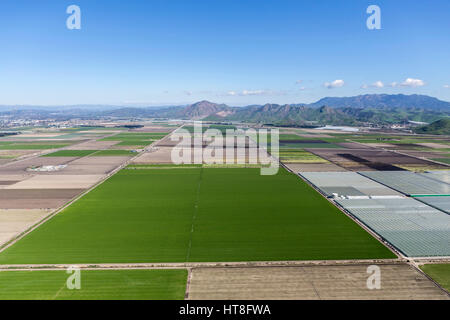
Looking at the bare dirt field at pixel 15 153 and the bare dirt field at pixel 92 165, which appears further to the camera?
the bare dirt field at pixel 15 153

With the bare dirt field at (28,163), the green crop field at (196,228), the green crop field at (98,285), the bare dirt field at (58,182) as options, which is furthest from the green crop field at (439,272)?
the bare dirt field at (28,163)

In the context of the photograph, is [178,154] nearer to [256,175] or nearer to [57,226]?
[256,175]

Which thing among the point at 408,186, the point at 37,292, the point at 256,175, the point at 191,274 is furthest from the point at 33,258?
the point at 408,186

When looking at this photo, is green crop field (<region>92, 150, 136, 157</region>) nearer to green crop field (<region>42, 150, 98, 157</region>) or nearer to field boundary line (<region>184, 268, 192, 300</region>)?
green crop field (<region>42, 150, 98, 157</region>)

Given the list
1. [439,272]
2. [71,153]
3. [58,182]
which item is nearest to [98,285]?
[439,272]

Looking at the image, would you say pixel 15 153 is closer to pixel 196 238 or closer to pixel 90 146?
pixel 90 146

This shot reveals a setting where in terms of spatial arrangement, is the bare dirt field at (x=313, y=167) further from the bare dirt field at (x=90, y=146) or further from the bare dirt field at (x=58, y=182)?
the bare dirt field at (x=90, y=146)
